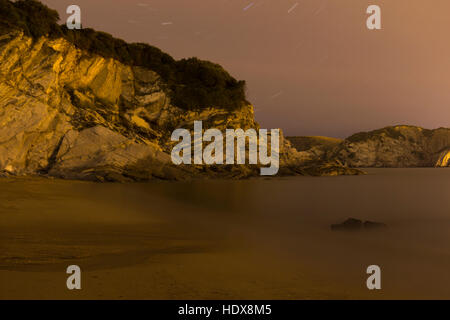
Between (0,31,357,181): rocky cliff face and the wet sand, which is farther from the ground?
(0,31,357,181): rocky cliff face

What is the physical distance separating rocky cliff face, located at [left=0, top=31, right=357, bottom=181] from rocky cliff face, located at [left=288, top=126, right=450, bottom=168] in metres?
93.9

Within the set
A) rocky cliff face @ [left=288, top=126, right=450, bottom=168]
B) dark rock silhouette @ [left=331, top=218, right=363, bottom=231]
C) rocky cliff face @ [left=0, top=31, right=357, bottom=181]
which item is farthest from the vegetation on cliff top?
rocky cliff face @ [left=288, top=126, right=450, bottom=168]

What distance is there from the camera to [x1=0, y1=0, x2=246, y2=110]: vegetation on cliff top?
26.5 metres

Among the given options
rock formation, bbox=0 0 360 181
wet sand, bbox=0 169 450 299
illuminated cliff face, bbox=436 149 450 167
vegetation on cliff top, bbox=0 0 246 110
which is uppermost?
illuminated cliff face, bbox=436 149 450 167

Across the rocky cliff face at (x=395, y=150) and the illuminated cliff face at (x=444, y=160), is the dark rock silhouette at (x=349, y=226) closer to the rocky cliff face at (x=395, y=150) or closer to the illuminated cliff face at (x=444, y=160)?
the rocky cliff face at (x=395, y=150)

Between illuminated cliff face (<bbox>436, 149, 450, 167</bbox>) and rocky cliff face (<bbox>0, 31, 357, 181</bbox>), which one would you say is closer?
rocky cliff face (<bbox>0, 31, 357, 181</bbox>)

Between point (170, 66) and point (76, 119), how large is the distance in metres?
13.9

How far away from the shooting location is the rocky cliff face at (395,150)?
119 metres

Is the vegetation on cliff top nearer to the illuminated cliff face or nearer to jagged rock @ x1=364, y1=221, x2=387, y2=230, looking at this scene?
jagged rock @ x1=364, y1=221, x2=387, y2=230

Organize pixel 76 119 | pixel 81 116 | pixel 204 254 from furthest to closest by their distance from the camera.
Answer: pixel 81 116
pixel 76 119
pixel 204 254

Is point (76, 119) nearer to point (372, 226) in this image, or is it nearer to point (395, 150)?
point (372, 226)

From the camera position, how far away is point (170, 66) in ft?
122

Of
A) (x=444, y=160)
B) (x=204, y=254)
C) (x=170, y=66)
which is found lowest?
(x=204, y=254)

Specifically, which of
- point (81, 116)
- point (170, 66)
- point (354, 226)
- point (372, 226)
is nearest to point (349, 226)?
point (354, 226)
